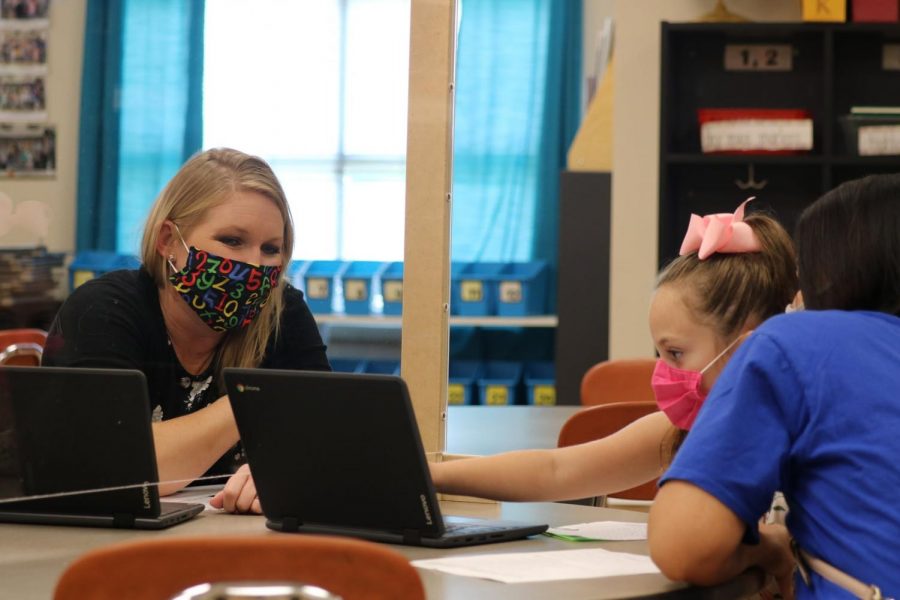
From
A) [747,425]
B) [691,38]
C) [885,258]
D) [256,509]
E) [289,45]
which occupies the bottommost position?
[256,509]

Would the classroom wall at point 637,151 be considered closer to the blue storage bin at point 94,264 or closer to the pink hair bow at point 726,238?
the blue storage bin at point 94,264

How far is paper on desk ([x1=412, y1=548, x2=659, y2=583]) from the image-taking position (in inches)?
44.9

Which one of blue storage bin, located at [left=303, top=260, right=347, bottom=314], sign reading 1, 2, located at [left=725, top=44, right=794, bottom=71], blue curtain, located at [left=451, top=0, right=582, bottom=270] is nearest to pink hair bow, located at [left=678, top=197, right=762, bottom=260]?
blue storage bin, located at [left=303, top=260, right=347, bottom=314]

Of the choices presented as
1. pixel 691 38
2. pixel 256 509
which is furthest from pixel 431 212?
pixel 691 38

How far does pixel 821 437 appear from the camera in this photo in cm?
108

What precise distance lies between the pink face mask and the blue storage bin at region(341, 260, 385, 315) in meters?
0.71

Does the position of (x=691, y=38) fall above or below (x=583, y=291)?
above

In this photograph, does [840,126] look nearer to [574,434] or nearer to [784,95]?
[784,95]

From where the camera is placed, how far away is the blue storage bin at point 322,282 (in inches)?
84.7

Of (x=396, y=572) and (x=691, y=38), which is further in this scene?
(x=691, y=38)

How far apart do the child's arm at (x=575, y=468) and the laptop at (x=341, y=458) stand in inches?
4.9

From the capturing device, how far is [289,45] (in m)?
2.46

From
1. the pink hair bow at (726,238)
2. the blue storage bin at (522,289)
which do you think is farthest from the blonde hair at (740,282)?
the blue storage bin at (522,289)

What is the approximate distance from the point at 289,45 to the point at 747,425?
1.65 metres
